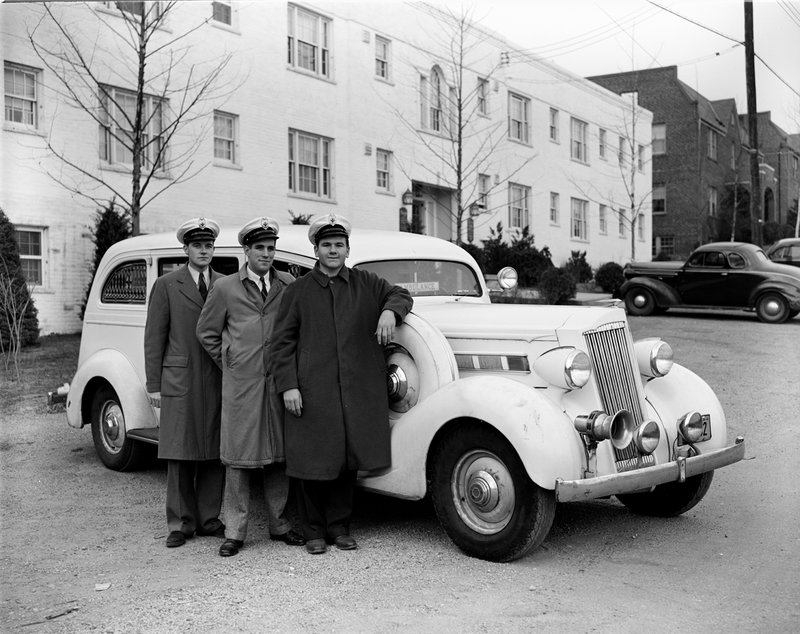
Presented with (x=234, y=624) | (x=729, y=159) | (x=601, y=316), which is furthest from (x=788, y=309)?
(x=729, y=159)

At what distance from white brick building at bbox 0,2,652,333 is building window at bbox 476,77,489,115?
0.15ft

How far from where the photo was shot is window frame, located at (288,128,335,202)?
2125 cm

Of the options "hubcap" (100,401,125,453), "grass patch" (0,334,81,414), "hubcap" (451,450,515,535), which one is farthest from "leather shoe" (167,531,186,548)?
"grass patch" (0,334,81,414)

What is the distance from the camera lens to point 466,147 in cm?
2667

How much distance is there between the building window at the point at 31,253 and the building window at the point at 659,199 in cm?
3626

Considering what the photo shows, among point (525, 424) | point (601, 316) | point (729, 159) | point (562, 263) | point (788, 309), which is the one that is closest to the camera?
point (525, 424)

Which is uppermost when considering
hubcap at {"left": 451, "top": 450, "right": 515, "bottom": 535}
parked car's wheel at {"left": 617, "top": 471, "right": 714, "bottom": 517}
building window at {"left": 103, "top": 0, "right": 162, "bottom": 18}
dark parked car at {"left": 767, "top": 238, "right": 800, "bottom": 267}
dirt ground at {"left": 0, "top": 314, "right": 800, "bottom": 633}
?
building window at {"left": 103, "top": 0, "right": 162, "bottom": 18}

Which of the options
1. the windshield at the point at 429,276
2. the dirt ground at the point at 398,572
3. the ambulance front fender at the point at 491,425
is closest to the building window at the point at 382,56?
the windshield at the point at 429,276

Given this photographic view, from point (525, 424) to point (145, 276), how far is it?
12.9ft

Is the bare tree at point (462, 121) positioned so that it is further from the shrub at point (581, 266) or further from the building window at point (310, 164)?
the shrub at point (581, 266)

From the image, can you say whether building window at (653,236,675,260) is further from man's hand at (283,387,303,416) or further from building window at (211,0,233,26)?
man's hand at (283,387,303,416)

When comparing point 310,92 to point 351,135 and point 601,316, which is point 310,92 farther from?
point 601,316

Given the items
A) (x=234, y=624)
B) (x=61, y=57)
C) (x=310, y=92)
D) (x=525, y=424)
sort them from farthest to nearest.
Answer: (x=310, y=92) < (x=61, y=57) < (x=525, y=424) < (x=234, y=624)

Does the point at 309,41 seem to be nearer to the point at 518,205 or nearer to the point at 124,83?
Result: the point at 124,83
